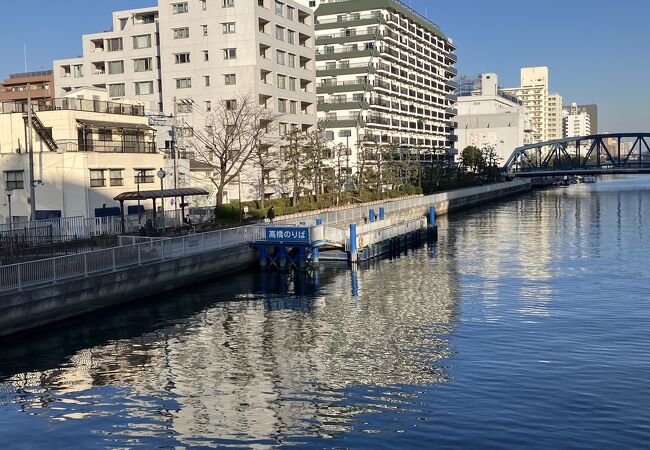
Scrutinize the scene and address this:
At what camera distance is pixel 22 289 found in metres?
27.9

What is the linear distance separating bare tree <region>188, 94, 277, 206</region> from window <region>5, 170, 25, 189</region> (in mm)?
20245

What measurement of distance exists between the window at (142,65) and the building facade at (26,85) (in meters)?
39.2

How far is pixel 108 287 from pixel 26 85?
103 meters

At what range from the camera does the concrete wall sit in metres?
27.7

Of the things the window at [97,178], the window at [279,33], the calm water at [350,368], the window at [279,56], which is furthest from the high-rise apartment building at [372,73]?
the calm water at [350,368]

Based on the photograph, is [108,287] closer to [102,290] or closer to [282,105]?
[102,290]

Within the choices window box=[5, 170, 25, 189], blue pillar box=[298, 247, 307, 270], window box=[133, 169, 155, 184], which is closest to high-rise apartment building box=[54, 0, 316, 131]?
window box=[133, 169, 155, 184]

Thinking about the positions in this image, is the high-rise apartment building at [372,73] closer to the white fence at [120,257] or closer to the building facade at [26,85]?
the building facade at [26,85]

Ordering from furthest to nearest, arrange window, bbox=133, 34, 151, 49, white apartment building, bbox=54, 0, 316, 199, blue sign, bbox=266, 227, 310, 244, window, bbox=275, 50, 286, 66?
window, bbox=133, 34, 151, 49, window, bbox=275, 50, 286, 66, white apartment building, bbox=54, 0, 316, 199, blue sign, bbox=266, 227, 310, 244

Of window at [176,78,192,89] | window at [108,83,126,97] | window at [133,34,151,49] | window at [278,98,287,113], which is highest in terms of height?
window at [133,34,151,49]

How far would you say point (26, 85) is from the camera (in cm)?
12169

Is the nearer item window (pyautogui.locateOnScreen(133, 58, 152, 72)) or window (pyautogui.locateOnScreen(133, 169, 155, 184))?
window (pyautogui.locateOnScreen(133, 169, 155, 184))

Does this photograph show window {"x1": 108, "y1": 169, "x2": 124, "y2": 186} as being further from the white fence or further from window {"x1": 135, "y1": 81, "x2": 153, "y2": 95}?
window {"x1": 135, "y1": 81, "x2": 153, "y2": 95}

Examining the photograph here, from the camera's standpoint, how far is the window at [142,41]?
281 feet
